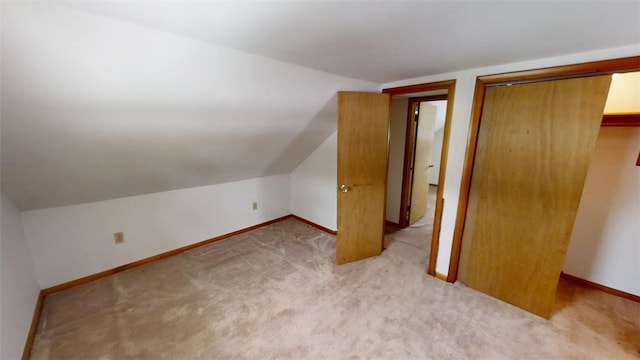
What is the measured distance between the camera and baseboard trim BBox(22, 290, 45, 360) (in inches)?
62.3

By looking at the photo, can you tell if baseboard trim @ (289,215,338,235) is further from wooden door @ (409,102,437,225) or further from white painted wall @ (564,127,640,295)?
white painted wall @ (564,127,640,295)

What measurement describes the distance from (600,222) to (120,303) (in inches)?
166

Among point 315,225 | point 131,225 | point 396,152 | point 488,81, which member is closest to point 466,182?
point 488,81

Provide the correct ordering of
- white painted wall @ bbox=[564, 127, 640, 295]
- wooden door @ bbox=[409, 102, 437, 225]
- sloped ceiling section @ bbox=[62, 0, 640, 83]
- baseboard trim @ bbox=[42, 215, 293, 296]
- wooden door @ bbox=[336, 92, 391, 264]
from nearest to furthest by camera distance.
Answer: sloped ceiling section @ bbox=[62, 0, 640, 83] < white painted wall @ bbox=[564, 127, 640, 295] < baseboard trim @ bbox=[42, 215, 293, 296] < wooden door @ bbox=[336, 92, 391, 264] < wooden door @ bbox=[409, 102, 437, 225]

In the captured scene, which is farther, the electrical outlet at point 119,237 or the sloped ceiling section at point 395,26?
the electrical outlet at point 119,237

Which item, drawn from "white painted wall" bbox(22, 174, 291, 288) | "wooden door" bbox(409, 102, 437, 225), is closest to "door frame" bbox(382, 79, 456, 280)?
"wooden door" bbox(409, 102, 437, 225)

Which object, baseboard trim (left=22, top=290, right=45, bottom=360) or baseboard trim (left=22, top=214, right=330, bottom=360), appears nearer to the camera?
baseboard trim (left=22, top=290, right=45, bottom=360)

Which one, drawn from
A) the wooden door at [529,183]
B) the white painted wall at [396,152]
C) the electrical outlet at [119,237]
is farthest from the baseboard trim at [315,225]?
the electrical outlet at [119,237]

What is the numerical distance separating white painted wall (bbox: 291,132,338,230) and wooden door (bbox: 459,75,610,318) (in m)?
1.56

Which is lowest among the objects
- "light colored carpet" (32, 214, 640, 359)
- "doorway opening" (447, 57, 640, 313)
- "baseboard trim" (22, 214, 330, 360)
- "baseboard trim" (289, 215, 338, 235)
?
"light colored carpet" (32, 214, 640, 359)

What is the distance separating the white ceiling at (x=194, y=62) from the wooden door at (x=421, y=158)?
1.46 m

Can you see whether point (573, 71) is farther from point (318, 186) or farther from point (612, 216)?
point (318, 186)

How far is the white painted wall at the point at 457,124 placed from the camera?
173 cm

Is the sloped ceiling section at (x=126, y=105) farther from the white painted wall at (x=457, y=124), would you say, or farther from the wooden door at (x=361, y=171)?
the white painted wall at (x=457, y=124)
